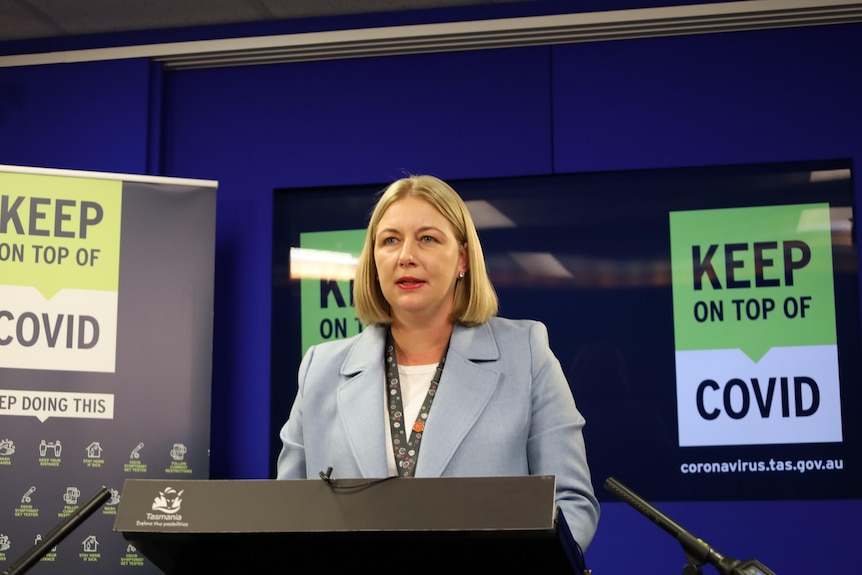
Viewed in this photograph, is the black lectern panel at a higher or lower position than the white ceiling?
lower

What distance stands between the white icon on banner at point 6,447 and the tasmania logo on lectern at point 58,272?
30 cm

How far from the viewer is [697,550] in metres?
1.64

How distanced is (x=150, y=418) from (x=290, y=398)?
2.29 ft

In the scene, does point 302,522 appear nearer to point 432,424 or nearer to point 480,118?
point 432,424

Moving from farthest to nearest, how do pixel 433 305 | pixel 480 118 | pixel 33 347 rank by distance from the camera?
pixel 480 118
pixel 33 347
pixel 433 305

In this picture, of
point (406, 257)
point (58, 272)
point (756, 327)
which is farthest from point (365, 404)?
point (756, 327)

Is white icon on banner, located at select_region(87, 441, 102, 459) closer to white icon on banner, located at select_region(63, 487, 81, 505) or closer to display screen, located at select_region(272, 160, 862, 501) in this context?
white icon on banner, located at select_region(63, 487, 81, 505)

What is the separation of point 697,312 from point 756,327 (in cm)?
25

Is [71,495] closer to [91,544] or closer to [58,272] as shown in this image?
[91,544]

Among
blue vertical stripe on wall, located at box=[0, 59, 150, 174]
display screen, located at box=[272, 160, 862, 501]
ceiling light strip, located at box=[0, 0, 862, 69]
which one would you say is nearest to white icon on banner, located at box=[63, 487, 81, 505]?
display screen, located at box=[272, 160, 862, 501]

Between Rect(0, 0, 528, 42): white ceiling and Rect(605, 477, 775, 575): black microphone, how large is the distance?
10.8ft

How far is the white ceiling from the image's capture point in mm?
4633

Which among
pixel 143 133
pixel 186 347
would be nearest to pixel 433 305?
pixel 186 347

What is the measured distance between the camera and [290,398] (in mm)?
4648
